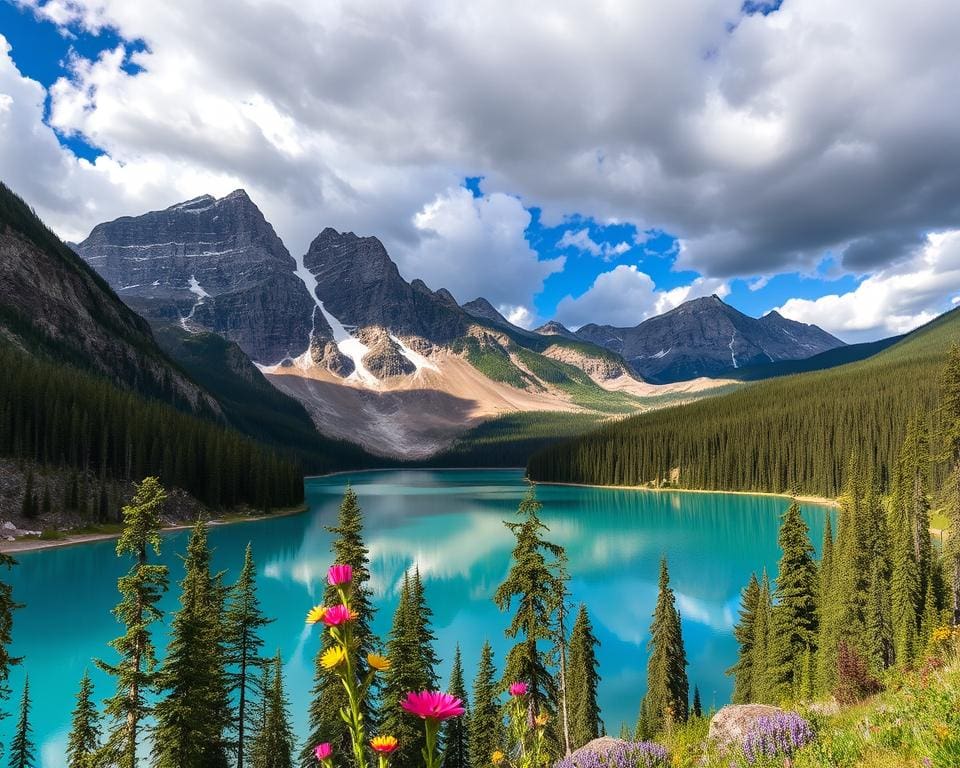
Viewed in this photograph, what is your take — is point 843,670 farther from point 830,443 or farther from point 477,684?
point 830,443

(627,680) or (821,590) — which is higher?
(821,590)

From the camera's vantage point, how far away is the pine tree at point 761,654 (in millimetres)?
25969

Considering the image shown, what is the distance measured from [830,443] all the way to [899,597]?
99517 millimetres

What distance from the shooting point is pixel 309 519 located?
9506 cm

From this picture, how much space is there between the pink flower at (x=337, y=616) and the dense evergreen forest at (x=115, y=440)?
89763mm

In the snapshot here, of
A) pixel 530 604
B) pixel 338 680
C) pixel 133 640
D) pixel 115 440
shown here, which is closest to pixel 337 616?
pixel 133 640

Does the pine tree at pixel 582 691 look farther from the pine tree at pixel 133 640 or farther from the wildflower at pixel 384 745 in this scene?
the wildflower at pixel 384 745

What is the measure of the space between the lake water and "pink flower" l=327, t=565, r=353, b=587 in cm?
2827

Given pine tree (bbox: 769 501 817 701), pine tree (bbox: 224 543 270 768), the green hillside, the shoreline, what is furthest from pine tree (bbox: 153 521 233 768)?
the green hillside

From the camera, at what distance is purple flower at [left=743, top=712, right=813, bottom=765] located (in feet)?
24.8

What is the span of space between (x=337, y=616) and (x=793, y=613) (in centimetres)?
3044

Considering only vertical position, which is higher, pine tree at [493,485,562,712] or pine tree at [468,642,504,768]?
pine tree at [493,485,562,712]

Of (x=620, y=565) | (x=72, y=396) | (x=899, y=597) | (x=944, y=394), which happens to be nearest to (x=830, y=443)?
(x=620, y=565)

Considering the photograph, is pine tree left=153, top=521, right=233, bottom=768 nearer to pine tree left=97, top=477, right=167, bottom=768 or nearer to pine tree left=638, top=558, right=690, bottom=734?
pine tree left=97, top=477, right=167, bottom=768
